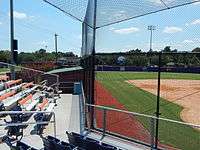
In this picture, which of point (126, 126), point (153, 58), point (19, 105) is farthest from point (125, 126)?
point (19, 105)

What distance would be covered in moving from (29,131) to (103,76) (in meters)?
36.3

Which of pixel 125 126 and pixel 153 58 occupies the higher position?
pixel 153 58

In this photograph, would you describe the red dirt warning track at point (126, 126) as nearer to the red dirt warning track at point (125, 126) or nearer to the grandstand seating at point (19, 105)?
the red dirt warning track at point (125, 126)

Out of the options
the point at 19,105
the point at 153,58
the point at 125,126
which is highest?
the point at 153,58

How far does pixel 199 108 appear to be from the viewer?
17172mm

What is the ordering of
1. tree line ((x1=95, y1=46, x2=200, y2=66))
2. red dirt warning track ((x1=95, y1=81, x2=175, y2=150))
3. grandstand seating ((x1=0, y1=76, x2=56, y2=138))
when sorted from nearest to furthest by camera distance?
tree line ((x1=95, y1=46, x2=200, y2=66))
grandstand seating ((x1=0, y1=76, x2=56, y2=138))
red dirt warning track ((x1=95, y1=81, x2=175, y2=150))

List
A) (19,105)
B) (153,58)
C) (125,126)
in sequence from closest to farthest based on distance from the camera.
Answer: (125,126) < (19,105) < (153,58)

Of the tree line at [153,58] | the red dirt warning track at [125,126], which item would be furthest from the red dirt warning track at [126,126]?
the tree line at [153,58]

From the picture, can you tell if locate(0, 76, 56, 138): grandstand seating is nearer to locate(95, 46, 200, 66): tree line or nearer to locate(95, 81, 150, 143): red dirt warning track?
locate(95, 81, 150, 143): red dirt warning track

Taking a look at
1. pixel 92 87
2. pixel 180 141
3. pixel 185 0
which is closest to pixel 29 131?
pixel 92 87

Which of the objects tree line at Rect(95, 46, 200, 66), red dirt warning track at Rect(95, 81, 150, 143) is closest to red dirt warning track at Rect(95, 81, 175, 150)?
red dirt warning track at Rect(95, 81, 150, 143)

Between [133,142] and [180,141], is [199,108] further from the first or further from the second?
Result: [133,142]

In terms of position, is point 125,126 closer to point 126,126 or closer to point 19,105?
point 126,126

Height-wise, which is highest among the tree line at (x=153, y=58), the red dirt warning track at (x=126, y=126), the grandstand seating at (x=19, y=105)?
the tree line at (x=153, y=58)
